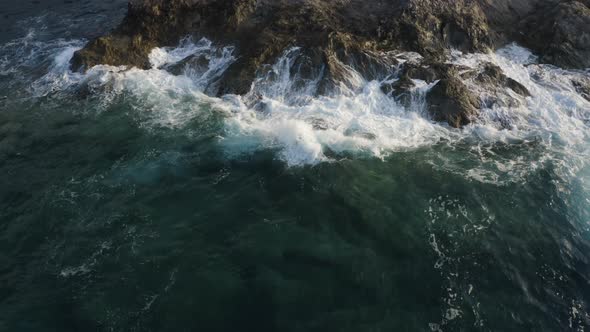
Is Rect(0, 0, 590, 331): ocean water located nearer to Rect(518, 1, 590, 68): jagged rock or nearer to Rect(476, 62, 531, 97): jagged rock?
Rect(476, 62, 531, 97): jagged rock

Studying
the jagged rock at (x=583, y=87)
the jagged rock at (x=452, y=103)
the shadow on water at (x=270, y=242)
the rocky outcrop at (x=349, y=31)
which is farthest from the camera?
the rocky outcrop at (x=349, y=31)

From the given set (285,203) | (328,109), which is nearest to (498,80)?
(328,109)

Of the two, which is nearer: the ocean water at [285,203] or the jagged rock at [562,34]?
the ocean water at [285,203]

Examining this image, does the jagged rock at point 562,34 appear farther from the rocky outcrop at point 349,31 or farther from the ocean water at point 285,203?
the ocean water at point 285,203

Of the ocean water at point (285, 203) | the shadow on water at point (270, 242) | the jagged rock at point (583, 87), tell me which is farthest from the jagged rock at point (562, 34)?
the shadow on water at point (270, 242)

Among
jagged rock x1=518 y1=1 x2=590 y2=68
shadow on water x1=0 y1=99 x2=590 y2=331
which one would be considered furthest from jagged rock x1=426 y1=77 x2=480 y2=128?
jagged rock x1=518 y1=1 x2=590 y2=68

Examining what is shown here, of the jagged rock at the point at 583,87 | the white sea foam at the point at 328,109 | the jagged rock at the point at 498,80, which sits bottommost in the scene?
the white sea foam at the point at 328,109

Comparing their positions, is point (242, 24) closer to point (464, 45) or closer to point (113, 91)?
point (113, 91)
